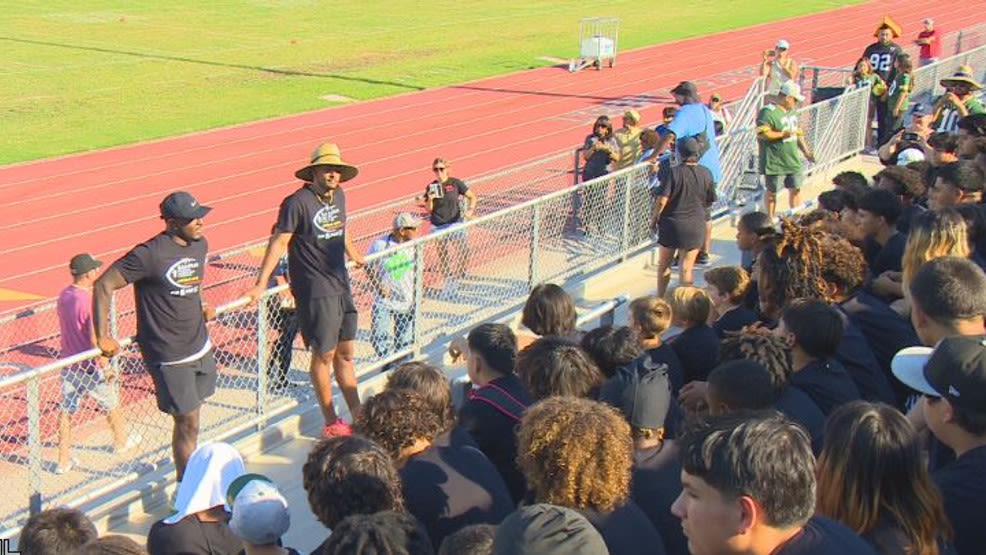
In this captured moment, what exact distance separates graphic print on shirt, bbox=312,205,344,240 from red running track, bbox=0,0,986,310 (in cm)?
788

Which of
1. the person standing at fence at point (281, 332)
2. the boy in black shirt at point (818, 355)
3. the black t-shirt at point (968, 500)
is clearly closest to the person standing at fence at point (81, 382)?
the person standing at fence at point (281, 332)

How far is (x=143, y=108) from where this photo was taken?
2525cm

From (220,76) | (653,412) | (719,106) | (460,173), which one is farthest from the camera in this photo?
(220,76)

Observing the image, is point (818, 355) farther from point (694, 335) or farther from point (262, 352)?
point (262, 352)

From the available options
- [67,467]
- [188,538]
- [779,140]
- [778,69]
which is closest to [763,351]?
[188,538]

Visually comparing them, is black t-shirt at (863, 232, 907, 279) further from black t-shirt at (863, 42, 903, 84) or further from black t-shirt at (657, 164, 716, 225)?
black t-shirt at (863, 42, 903, 84)

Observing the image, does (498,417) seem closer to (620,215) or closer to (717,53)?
(620,215)

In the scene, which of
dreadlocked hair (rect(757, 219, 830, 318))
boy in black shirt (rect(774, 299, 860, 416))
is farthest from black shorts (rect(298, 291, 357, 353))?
boy in black shirt (rect(774, 299, 860, 416))

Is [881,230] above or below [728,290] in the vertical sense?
above

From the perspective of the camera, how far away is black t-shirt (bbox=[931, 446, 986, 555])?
12.3ft

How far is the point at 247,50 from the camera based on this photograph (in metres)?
34.0

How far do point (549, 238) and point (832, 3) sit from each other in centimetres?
4434

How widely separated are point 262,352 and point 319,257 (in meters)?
0.86

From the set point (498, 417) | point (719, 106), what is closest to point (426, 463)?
point (498, 417)
